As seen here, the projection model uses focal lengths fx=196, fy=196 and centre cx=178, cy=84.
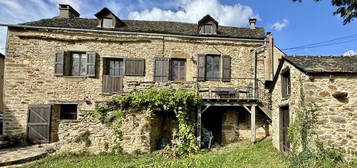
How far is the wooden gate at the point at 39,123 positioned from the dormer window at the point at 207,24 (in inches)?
366

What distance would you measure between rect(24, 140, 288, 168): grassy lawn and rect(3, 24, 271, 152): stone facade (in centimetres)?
301

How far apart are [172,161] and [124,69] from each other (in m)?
5.91

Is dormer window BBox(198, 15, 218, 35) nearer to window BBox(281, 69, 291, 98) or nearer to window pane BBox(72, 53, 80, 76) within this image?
window BBox(281, 69, 291, 98)

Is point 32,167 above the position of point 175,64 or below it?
below

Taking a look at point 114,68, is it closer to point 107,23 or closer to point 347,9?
point 107,23

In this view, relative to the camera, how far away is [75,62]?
10.7 metres

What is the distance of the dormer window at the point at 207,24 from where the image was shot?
11664 millimetres

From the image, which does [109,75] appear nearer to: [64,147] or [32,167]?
[64,147]

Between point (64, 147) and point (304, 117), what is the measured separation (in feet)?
27.5

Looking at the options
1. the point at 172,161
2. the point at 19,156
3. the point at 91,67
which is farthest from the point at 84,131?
the point at 91,67

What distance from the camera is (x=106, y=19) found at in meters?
11.1

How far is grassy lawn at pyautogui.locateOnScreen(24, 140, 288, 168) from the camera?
6.21 m

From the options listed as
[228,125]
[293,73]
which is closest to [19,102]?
[228,125]

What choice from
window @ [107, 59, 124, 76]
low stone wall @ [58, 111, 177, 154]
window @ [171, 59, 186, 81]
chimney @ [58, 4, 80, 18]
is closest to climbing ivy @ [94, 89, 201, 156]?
low stone wall @ [58, 111, 177, 154]
